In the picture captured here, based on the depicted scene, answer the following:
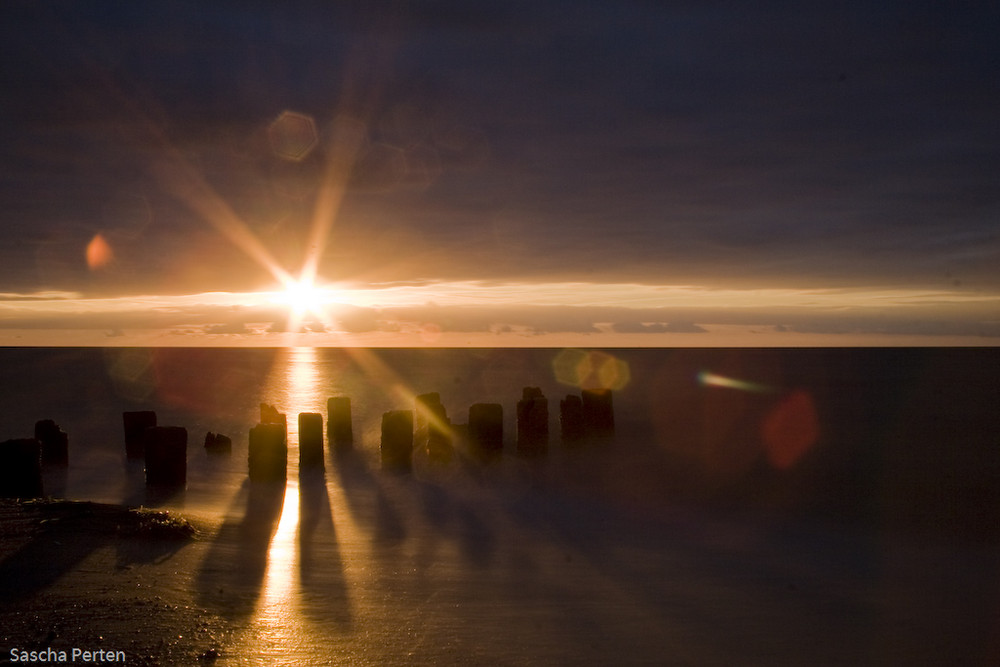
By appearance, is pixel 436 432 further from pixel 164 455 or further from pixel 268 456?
pixel 164 455

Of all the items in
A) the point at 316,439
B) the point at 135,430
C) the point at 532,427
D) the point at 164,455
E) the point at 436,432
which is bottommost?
the point at 532,427

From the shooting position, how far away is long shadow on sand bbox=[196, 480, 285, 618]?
8.65 m

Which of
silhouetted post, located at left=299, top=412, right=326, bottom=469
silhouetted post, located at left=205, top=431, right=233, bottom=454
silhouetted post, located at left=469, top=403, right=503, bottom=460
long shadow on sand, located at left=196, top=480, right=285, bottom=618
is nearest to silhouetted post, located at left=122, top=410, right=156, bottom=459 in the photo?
silhouetted post, located at left=205, top=431, right=233, bottom=454

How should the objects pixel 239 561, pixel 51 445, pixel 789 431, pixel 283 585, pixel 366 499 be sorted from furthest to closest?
pixel 789 431 → pixel 51 445 → pixel 366 499 → pixel 239 561 → pixel 283 585

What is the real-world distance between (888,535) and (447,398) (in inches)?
1657

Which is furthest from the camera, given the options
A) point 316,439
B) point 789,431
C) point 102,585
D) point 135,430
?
point 789,431

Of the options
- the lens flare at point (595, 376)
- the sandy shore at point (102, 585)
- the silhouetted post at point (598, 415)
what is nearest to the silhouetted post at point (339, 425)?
the silhouetted post at point (598, 415)

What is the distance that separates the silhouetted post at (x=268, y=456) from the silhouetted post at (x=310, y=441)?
5.95ft

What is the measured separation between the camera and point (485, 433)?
22.7 metres

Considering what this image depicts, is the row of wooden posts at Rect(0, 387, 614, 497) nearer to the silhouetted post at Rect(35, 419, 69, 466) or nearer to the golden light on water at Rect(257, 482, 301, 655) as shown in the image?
the silhouetted post at Rect(35, 419, 69, 466)

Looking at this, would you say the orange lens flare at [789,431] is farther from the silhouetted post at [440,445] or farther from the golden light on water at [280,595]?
the golden light on water at [280,595]

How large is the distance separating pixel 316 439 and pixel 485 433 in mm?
4732

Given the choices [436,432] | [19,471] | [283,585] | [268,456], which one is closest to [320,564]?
[283,585]

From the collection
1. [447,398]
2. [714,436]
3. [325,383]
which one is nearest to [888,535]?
[714,436]
